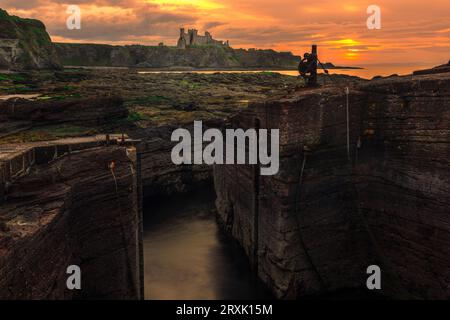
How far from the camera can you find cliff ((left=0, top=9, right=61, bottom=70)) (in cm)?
7219

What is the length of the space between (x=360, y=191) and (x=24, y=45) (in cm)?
8264

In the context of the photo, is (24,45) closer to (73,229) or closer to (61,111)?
(61,111)

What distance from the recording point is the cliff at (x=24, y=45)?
72188 millimetres

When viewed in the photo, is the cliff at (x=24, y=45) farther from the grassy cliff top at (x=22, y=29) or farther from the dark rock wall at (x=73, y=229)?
the dark rock wall at (x=73, y=229)

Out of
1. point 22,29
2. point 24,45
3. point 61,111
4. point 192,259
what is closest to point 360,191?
point 192,259

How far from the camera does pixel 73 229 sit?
36.5ft

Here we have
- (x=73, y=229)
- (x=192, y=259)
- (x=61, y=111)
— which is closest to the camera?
(x=73, y=229)

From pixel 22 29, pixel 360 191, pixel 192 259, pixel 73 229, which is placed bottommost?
pixel 192 259

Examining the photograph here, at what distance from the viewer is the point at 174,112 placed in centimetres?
3941

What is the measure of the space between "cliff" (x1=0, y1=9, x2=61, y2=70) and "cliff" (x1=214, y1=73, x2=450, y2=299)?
71.2 meters

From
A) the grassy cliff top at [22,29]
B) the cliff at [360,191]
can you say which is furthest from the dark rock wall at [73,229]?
the grassy cliff top at [22,29]

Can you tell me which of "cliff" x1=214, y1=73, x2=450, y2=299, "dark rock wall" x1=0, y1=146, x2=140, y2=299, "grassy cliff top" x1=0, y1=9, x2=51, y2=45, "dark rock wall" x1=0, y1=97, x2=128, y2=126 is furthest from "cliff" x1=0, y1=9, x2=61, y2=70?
"cliff" x1=214, y1=73, x2=450, y2=299

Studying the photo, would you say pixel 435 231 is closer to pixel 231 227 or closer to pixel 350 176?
pixel 350 176

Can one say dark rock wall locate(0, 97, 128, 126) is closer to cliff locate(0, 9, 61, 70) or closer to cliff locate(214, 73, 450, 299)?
cliff locate(214, 73, 450, 299)
